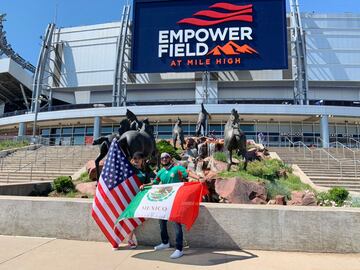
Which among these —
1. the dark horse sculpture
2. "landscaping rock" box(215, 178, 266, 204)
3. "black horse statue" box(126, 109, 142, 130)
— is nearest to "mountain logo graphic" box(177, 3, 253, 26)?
the dark horse sculpture

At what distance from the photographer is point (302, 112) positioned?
34594 millimetres

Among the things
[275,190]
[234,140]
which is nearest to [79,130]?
[234,140]

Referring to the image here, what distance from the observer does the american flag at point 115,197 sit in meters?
5.70

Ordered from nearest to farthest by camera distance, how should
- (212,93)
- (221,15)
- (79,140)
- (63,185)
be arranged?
(63,185), (221,15), (79,140), (212,93)

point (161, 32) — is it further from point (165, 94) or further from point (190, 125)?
point (190, 125)

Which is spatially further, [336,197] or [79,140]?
[79,140]

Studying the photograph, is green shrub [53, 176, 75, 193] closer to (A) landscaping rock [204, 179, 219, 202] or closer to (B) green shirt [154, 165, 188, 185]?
(A) landscaping rock [204, 179, 219, 202]

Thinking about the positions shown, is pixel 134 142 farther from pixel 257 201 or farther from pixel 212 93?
pixel 212 93

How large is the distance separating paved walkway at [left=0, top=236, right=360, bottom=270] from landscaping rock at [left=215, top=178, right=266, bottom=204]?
14.3ft

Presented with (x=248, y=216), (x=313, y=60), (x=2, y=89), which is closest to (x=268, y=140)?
(x=313, y=60)

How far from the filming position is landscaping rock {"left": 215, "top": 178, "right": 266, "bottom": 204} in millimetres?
9766

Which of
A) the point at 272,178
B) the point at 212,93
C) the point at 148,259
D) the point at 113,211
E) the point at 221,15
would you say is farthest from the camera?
the point at 212,93

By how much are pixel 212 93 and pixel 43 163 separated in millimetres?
25433

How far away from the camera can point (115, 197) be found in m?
5.83
